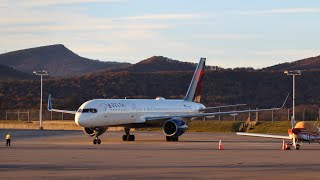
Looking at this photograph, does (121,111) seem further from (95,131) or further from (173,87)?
(173,87)

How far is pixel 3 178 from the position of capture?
26.8m

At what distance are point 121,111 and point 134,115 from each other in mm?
1493

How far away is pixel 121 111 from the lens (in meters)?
63.4

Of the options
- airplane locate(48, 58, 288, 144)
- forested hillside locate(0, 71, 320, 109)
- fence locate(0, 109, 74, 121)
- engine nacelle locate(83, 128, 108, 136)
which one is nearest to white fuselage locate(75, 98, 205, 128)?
airplane locate(48, 58, 288, 144)

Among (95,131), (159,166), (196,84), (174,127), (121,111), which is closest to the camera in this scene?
(159,166)

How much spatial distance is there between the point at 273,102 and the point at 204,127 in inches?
2395

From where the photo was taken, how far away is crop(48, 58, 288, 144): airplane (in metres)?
61.6

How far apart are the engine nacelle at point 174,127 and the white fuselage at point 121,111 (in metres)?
1.92

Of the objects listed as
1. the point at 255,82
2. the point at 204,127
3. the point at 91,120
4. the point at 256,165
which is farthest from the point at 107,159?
the point at 255,82

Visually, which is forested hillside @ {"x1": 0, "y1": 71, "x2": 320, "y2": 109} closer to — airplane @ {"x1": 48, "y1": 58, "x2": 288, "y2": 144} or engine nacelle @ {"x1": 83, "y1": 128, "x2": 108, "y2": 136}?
airplane @ {"x1": 48, "y1": 58, "x2": 288, "y2": 144}

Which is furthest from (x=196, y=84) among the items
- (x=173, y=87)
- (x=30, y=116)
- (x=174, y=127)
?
(x=173, y=87)

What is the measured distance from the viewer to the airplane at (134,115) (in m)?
61.6

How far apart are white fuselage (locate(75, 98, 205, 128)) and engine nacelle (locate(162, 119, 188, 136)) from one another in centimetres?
192

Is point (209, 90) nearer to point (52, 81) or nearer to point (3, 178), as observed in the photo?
point (52, 81)
